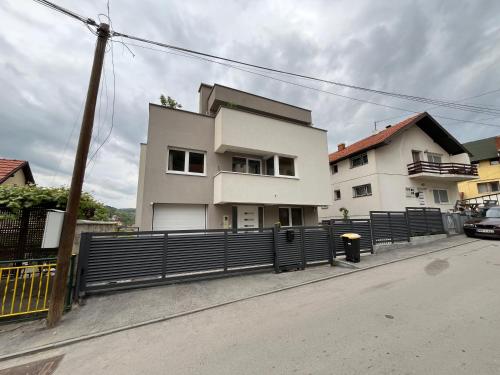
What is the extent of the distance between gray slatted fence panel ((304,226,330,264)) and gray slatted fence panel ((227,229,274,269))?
154 centimetres

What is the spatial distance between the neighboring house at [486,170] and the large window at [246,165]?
27.8 m

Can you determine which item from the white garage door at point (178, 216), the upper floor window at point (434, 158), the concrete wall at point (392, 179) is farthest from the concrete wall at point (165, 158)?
the upper floor window at point (434, 158)

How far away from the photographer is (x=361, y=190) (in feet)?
62.1

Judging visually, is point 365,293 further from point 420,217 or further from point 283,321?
point 420,217

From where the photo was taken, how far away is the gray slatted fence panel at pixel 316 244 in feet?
28.4

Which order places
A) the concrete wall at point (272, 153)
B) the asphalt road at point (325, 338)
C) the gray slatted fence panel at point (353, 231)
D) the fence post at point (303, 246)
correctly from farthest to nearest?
the concrete wall at point (272, 153) → the gray slatted fence panel at point (353, 231) → the fence post at point (303, 246) → the asphalt road at point (325, 338)

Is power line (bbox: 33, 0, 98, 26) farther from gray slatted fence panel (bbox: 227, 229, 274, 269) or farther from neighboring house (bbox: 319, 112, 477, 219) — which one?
neighboring house (bbox: 319, 112, 477, 219)

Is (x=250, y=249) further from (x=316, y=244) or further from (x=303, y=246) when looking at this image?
(x=316, y=244)

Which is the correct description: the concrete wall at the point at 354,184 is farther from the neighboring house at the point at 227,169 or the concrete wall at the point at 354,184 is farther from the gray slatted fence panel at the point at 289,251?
the gray slatted fence panel at the point at 289,251

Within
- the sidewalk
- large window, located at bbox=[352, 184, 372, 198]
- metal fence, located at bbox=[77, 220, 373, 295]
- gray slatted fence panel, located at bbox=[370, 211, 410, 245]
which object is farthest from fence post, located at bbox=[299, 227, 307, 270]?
large window, located at bbox=[352, 184, 372, 198]

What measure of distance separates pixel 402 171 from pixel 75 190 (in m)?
21.9

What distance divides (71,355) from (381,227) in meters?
12.4

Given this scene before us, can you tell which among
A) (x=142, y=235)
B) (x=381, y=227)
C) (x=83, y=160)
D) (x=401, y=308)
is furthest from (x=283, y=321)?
(x=381, y=227)

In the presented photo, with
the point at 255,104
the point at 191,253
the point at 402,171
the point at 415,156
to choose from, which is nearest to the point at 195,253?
the point at 191,253
